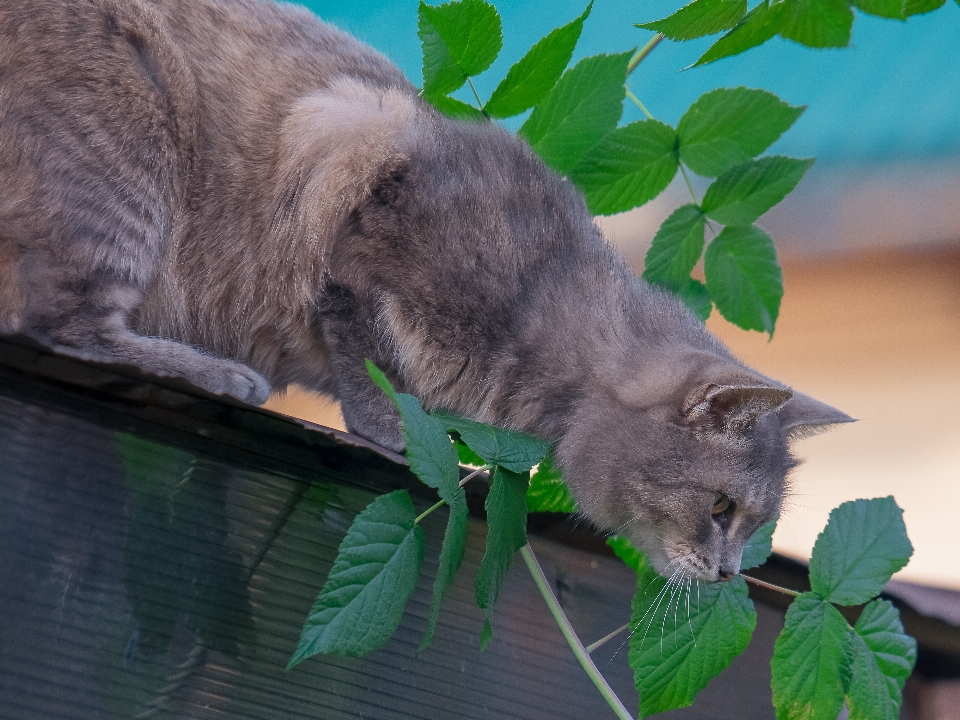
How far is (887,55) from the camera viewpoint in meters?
2.31

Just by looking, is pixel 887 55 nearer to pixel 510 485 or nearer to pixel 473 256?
pixel 473 256

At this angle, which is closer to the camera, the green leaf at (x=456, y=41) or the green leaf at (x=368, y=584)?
the green leaf at (x=368, y=584)

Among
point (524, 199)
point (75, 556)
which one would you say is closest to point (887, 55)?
point (524, 199)

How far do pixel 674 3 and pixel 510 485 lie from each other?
4.64 feet

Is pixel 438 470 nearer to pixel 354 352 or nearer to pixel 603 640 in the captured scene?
pixel 603 640

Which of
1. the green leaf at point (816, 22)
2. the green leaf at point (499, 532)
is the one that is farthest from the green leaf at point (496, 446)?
the green leaf at point (816, 22)

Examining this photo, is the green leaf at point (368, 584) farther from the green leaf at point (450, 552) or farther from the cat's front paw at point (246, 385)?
the cat's front paw at point (246, 385)

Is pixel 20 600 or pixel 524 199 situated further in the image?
pixel 524 199

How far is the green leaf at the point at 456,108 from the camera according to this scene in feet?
4.88

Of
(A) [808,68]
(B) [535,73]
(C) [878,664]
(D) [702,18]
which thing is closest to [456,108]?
(B) [535,73]

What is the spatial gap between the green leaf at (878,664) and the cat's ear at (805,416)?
1.58 ft

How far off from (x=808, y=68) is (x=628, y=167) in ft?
3.54

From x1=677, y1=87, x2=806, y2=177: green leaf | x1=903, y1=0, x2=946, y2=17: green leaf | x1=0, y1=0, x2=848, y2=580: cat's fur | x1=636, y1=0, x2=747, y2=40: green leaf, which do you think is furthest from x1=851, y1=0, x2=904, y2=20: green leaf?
x1=0, y1=0, x2=848, y2=580: cat's fur

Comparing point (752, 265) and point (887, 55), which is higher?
point (887, 55)
